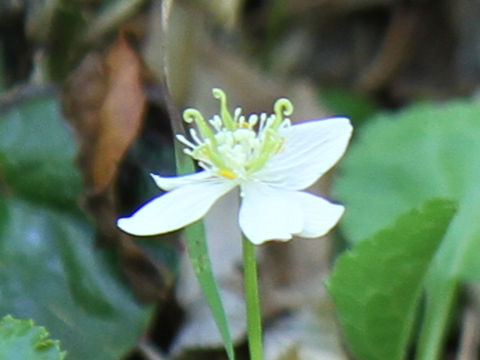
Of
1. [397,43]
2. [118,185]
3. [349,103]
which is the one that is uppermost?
[397,43]

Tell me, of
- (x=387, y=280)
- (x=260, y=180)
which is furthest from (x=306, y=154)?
(x=387, y=280)

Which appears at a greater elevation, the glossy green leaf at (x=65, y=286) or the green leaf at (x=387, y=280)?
the glossy green leaf at (x=65, y=286)

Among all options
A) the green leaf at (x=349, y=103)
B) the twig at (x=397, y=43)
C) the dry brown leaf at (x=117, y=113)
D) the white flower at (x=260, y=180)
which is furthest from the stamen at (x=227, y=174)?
the twig at (x=397, y=43)

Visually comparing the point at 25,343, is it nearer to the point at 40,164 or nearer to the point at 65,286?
the point at 65,286

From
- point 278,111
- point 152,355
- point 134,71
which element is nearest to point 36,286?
point 152,355

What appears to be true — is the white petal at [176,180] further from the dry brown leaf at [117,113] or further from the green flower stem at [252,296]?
the dry brown leaf at [117,113]
